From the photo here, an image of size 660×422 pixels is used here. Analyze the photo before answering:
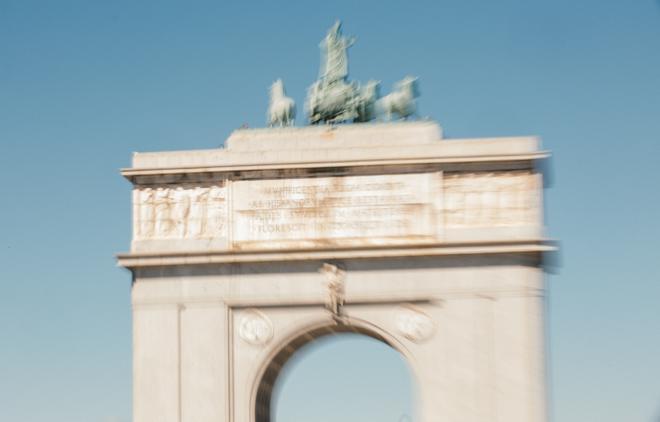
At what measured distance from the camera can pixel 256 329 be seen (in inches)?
1556

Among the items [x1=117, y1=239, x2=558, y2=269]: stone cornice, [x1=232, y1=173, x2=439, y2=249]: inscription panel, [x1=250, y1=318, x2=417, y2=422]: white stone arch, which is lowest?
[x1=250, y1=318, x2=417, y2=422]: white stone arch

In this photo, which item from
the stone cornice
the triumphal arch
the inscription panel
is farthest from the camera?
the inscription panel

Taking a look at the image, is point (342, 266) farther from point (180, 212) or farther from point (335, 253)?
point (180, 212)

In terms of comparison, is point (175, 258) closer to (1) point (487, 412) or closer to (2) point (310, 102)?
(2) point (310, 102)

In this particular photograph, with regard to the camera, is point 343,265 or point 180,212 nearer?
point 343,265

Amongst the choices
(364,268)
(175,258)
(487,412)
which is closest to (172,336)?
(175,258)

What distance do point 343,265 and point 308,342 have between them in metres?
2.23

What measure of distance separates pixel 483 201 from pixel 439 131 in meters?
1.85

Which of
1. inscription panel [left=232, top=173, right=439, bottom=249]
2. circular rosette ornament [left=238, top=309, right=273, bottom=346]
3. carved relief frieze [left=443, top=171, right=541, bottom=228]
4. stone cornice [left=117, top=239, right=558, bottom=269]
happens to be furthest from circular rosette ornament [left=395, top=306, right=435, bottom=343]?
circular rosette ornament [left=238, top=309, right=273, bottom=346]

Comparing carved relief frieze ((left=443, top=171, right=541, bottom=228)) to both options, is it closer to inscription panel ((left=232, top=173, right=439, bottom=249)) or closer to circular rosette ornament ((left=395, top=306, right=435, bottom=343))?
inscription panel ((left=232, top=173, right=439, bottom=249))

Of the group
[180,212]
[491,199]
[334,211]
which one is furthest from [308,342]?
[491,199]

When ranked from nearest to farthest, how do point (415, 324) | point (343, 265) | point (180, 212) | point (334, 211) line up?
point (415, 324), point (343, 265), point (334, 211), point (180, 212)

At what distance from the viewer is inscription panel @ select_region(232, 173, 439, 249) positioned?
3928cm

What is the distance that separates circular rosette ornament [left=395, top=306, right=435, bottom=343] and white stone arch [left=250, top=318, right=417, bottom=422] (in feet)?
0.78
